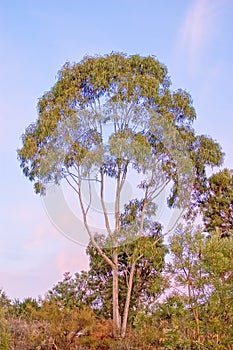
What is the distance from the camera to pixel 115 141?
15.4 m

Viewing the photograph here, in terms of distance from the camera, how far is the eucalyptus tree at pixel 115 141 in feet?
51.5

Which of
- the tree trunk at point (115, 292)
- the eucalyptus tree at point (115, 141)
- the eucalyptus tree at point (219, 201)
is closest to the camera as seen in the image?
the tree trunk at point (115, 292)

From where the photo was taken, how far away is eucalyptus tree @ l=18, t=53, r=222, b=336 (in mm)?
15711

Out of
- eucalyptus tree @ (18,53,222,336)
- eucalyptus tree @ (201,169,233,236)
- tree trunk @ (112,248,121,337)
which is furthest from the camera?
eucalyptus tree @ (201,169,233,236)

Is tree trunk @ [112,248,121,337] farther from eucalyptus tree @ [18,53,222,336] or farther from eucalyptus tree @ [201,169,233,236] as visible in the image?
eucalyptus tree @ [201,169,233,236]

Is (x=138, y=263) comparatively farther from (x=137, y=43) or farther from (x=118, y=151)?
(x=137, y=43)

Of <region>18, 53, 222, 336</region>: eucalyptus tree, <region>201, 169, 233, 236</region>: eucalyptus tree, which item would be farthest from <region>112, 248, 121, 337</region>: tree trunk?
<region>201, 169, 233, 236</region>: eucalyptus tree

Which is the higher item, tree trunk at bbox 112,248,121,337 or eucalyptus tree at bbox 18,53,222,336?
eucalyptus tree at bbox 18,53,222,336

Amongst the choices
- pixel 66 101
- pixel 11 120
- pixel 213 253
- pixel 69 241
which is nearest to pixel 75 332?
pixel 69 241

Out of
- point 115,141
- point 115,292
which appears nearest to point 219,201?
Result: point 115,141

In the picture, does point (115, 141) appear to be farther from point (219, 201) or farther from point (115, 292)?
point (219, 201)

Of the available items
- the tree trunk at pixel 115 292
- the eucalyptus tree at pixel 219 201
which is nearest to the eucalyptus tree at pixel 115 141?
the tree trunk at pixel 115 292

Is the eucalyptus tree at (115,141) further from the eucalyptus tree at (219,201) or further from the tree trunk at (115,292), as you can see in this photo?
the eucalyptus tree at (219,201)

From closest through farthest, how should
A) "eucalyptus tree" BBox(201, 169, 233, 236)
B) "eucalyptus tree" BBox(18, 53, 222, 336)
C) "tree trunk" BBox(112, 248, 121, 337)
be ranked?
"tree trunk" BBox(112, 248, 121, 337) < "eucalyptus tree" BBox(18, 53, 222, 336) < "eucalyptus tree" BBox(201, 169, 233, 236)
